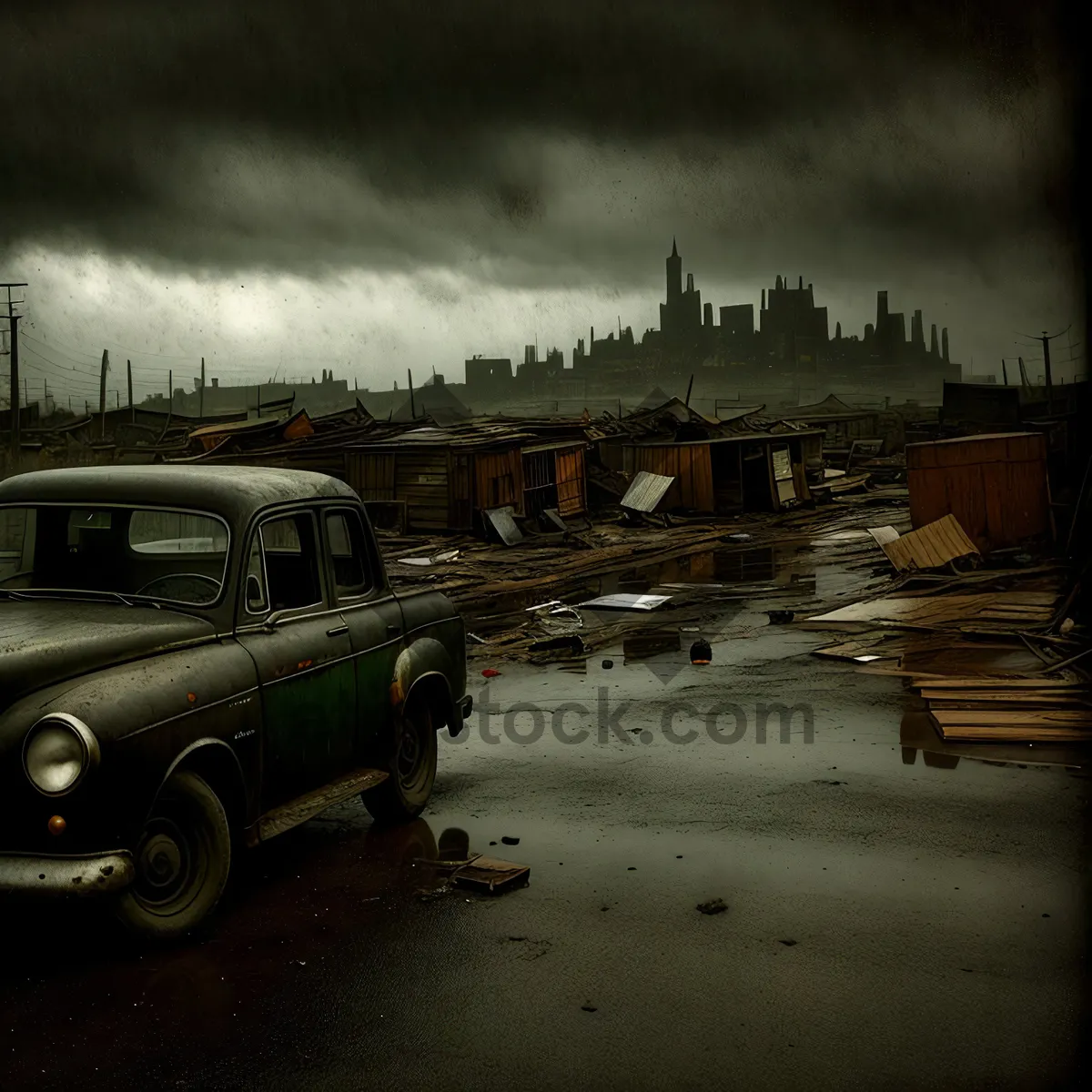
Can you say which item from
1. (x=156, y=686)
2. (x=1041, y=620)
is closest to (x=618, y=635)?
(x=1041, y=620)

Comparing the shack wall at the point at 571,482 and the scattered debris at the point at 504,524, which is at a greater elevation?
the shack wall at the point at 571,482

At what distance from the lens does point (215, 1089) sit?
3773mm

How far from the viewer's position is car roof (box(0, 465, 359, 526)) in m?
5.66

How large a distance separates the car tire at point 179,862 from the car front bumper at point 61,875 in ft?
0.68

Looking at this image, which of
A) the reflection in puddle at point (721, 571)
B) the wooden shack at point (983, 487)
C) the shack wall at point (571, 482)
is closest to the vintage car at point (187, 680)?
the reflection in puddle at point (721, 571)

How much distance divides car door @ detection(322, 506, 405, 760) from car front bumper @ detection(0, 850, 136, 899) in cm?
198

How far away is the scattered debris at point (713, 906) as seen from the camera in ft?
17.8

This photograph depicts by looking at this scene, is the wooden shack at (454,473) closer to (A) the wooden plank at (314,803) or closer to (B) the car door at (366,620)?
(B) the car door at (366,620)

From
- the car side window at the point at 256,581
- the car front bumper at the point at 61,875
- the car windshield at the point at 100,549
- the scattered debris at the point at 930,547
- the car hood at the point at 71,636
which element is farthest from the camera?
the scattered debris at the point at 930,547

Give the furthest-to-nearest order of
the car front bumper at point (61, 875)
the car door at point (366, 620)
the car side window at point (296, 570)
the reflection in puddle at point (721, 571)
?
the reflection in puddle at point (721, 571), the car door at point (366, 620), the car side window at point (296, 570), the car front bumper at point (61, 875)

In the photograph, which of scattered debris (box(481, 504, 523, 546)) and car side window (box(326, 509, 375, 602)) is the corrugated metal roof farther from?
car side window (box(326, 509, 375, 602))

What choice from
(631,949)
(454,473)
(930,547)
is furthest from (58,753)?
(454,473)

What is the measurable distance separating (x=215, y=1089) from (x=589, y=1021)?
1393 mm

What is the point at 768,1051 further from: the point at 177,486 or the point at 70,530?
the point at 70,530
